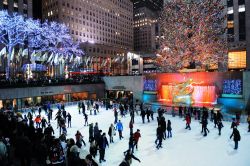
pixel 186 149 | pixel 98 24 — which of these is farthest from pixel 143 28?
pixel 186 149

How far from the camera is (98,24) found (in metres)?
125

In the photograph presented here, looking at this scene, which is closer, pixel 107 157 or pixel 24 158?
pixel 24 158

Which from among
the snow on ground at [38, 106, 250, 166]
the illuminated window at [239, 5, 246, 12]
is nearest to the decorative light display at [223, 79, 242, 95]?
the snow on ground at [38, 106, 250, 166]

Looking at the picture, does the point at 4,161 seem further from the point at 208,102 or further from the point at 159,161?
the point at 208,102

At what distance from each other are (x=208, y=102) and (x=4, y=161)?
2771 cm

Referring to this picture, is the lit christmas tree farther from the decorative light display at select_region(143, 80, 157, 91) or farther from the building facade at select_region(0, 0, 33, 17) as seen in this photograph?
the building facade at select_region(0, 0, 33, 17)

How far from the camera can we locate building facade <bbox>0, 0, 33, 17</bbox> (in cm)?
7505

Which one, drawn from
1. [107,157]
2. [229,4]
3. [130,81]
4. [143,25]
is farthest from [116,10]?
[107,157]

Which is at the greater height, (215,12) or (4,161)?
(215,12)

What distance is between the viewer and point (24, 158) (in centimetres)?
1213

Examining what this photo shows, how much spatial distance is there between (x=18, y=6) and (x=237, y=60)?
196 ft

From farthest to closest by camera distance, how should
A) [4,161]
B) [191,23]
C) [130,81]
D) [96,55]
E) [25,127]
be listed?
[96,55], [130,81], [191,23], [25,127], [4,161]

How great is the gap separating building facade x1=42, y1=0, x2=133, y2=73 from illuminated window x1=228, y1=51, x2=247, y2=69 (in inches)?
1561

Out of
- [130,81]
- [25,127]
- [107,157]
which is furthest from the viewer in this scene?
[130,81]
